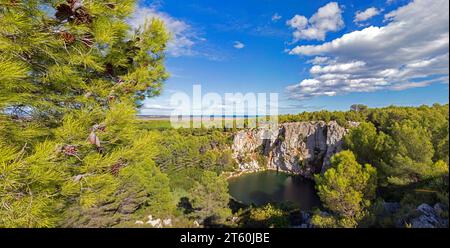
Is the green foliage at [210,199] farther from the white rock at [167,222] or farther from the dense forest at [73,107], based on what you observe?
the dense forest at [73,107]

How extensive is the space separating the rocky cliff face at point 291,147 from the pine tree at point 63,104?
2525 cm

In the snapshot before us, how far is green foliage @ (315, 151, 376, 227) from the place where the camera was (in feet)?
25.2

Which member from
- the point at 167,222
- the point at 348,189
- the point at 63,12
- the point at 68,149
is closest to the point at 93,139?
the point at 68,149

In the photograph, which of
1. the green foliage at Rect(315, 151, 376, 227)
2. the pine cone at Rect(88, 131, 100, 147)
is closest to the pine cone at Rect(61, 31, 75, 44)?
the pine cone at Rect(88, 131, 100, 147)

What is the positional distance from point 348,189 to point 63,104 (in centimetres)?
906

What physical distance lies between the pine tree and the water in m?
17.6

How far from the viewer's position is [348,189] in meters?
8.03

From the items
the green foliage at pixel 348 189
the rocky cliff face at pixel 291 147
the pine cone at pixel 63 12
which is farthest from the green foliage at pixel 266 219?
the rocky cliff face at pixel 291 147

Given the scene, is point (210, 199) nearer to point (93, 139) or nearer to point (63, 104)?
point (63, 104)

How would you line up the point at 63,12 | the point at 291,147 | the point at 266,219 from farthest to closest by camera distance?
the point at 291,147, the point at 266,219, the point at 63,12

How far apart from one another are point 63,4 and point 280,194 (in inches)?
922
